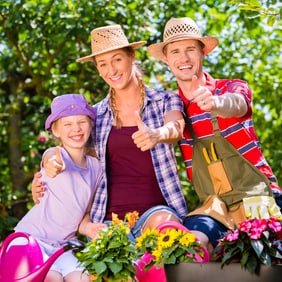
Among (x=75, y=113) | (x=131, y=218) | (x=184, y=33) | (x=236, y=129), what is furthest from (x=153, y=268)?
(x=184, y=33)

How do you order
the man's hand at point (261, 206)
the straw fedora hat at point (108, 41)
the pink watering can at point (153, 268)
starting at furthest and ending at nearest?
the straw fedora hat at point (108, 41), the man's hand at point (261, 206), the pink watering can at point (153, 268)

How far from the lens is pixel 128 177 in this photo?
161 inches

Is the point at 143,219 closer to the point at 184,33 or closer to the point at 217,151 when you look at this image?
the point at 217,151

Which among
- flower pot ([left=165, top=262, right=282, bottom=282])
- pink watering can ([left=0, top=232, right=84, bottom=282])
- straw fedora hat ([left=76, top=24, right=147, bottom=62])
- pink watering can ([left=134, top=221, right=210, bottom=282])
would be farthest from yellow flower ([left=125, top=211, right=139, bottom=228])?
straw fedora hat ([left=76, top=24, right=147, bottom=62])

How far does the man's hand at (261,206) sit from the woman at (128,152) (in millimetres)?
387

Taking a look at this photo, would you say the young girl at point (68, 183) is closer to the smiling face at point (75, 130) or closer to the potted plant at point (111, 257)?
the smiling face at point (75, 130)

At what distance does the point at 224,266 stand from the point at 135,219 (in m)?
0.57

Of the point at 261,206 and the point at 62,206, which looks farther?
the point at 62,206

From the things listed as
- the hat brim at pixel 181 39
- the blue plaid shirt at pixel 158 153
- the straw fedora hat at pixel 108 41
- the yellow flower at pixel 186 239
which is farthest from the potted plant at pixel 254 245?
the straw fedora hat at pixel 108 41

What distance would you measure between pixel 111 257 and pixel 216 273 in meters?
0.43

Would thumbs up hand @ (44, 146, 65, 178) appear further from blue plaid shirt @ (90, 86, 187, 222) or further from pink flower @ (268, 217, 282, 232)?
pink flower @ (268, 217, 282, 232)

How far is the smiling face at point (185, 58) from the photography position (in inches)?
158

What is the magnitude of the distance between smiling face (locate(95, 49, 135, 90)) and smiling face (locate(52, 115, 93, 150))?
8.8 inches

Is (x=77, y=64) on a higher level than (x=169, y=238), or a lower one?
higher
